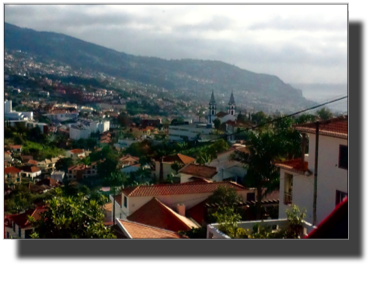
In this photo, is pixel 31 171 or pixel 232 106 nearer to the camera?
pixel 31 171

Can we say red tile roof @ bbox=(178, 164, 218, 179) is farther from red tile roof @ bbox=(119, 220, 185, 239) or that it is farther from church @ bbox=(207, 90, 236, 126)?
red tile roof @ bbox=(119, 220, 185, 239)

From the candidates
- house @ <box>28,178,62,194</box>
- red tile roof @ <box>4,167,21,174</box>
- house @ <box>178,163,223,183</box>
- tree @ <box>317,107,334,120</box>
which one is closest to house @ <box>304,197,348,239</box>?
red tile roof @ <box>4,167,21,174</box>

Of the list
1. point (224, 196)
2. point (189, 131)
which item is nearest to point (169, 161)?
point (189, 131)

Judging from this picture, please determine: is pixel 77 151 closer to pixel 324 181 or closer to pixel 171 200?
pixel 171 200

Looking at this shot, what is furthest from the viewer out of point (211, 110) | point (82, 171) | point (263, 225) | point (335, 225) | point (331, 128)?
point (211, 110)
